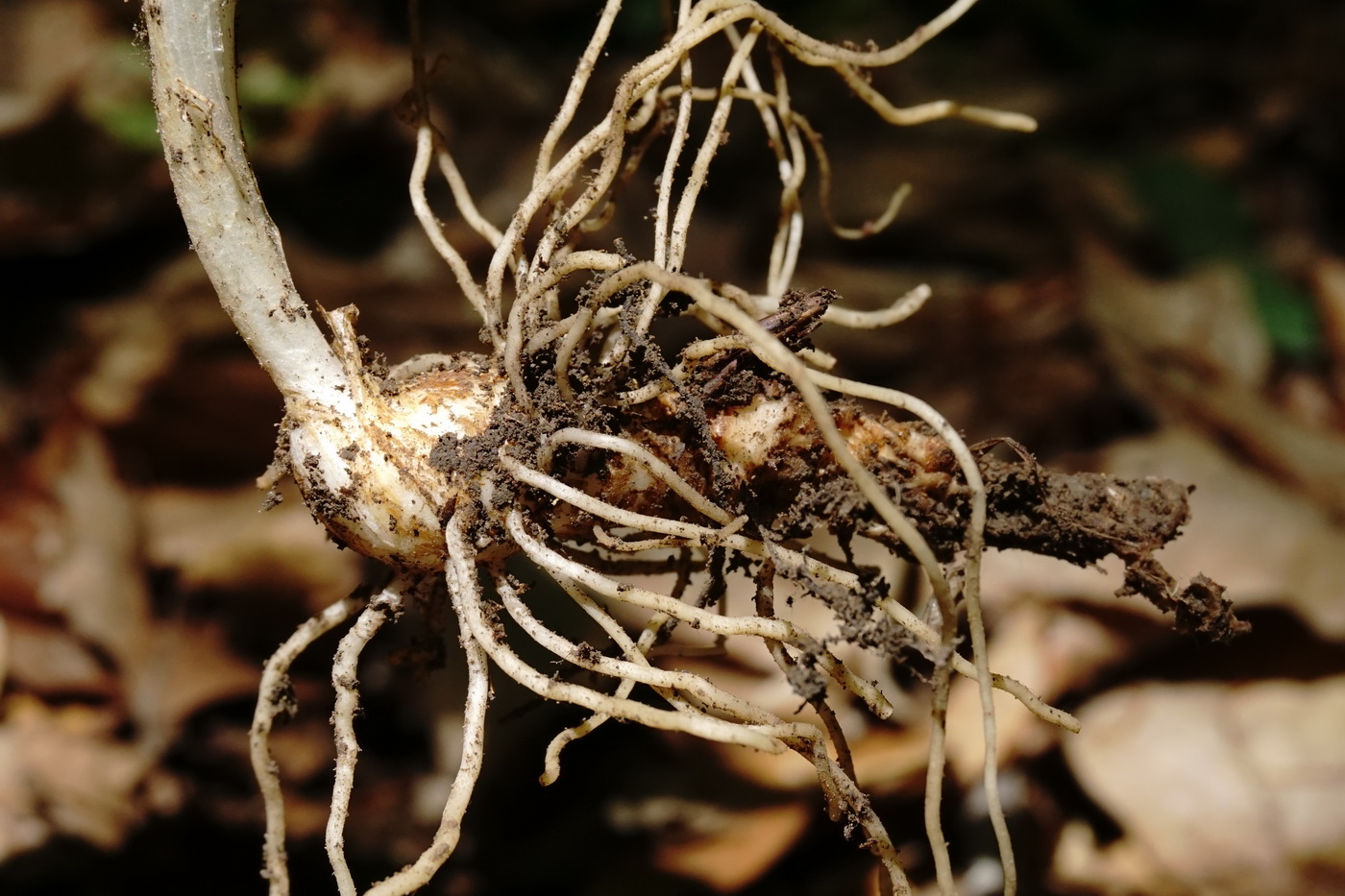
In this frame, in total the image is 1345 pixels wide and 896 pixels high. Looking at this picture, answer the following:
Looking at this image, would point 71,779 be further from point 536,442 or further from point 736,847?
point 536,442

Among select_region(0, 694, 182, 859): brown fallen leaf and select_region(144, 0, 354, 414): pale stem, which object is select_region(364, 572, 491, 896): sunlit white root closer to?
select_region(144, 0, 354, 414): pale stem

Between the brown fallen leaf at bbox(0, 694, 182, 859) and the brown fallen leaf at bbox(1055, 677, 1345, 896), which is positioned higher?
the brown fallen leaf at bbox(0, 694, 182, 859)

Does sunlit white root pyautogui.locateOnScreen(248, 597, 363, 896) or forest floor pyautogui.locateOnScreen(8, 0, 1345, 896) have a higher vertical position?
forest floor pyautogui.locateOnScreen(8, 0, 1345, 896)

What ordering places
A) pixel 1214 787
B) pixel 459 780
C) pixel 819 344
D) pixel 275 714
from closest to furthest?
pixel 459 780
pixel 275 714
pixel 1214 787
pixel 819 344

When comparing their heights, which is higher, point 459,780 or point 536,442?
point 536,442

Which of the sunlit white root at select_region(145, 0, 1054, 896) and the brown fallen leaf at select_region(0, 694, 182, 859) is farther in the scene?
the brown fallen leaf at select_region(0, 694, 182, 859)

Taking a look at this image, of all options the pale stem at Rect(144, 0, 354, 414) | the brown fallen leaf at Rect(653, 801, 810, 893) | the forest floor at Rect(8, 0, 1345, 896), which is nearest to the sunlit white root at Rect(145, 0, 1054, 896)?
the pale stem at Rect(144, 0, 354, 414)

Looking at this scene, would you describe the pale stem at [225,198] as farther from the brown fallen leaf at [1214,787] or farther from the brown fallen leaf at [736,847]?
the brown fallen leaf at [1214,787]

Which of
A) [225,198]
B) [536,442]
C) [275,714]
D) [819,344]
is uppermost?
[819,344]

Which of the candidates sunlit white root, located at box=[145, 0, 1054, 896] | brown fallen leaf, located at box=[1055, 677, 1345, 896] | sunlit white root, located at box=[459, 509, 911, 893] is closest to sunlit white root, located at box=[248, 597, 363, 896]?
sunlit white root, located at box=[145, 0, 1054, 896]

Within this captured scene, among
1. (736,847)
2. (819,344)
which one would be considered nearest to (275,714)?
(736,847)

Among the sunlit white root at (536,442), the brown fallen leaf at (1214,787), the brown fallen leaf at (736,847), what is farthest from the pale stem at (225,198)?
the brown fallen leaf at (1214,787)

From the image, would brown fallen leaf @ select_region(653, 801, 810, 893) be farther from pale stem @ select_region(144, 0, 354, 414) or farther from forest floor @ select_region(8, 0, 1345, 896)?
pale stem @ select_region(144, 0, 354, 414)
